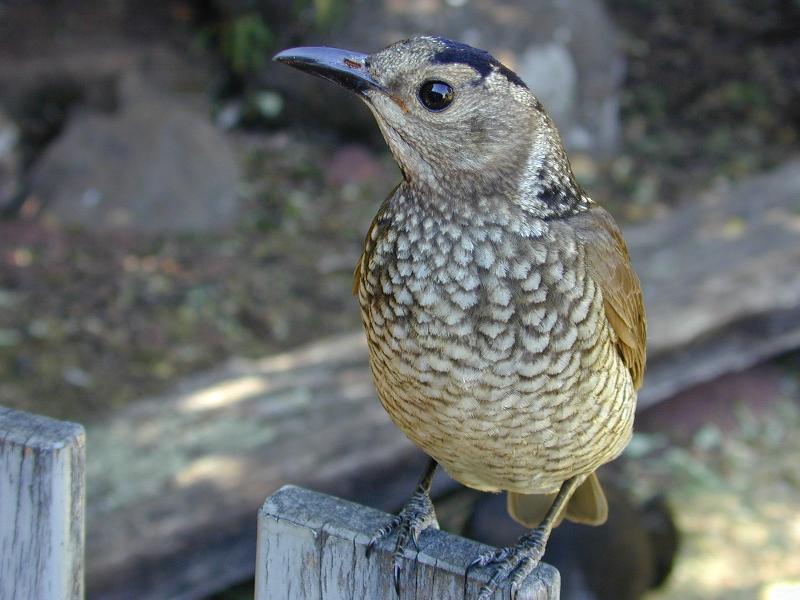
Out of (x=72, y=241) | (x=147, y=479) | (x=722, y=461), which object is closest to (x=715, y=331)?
(x=722, y=461)

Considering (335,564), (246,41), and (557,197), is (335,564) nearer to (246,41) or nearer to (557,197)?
(557,197)

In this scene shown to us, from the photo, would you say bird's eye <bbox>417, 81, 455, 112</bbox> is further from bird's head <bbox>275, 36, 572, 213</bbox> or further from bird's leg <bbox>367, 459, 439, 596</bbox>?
bird's leg <bbox>367, 459, 439, 596</bbox>

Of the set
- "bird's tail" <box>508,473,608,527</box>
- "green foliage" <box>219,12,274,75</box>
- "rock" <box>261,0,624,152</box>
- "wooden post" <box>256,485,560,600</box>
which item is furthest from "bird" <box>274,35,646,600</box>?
"green foliage" <box>219,12,274,75</box>

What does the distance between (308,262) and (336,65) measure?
436cm

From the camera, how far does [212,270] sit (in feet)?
20.1

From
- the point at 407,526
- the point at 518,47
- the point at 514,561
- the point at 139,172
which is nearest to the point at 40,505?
the point at 407,526

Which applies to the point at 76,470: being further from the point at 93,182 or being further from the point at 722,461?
the point at 93,182

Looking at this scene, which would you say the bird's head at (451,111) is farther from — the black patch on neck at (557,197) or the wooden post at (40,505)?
the wooden post at (40,505)

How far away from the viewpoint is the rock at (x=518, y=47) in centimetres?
718

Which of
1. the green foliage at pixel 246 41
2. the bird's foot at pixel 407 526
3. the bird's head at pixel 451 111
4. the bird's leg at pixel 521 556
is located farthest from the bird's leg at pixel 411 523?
the green foliage at pixel 246 41

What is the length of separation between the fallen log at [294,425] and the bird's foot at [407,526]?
1.61 metres

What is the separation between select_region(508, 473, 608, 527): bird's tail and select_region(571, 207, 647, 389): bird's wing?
38 centimetres

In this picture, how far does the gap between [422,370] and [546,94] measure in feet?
18.2

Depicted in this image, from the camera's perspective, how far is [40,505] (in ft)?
5.79
